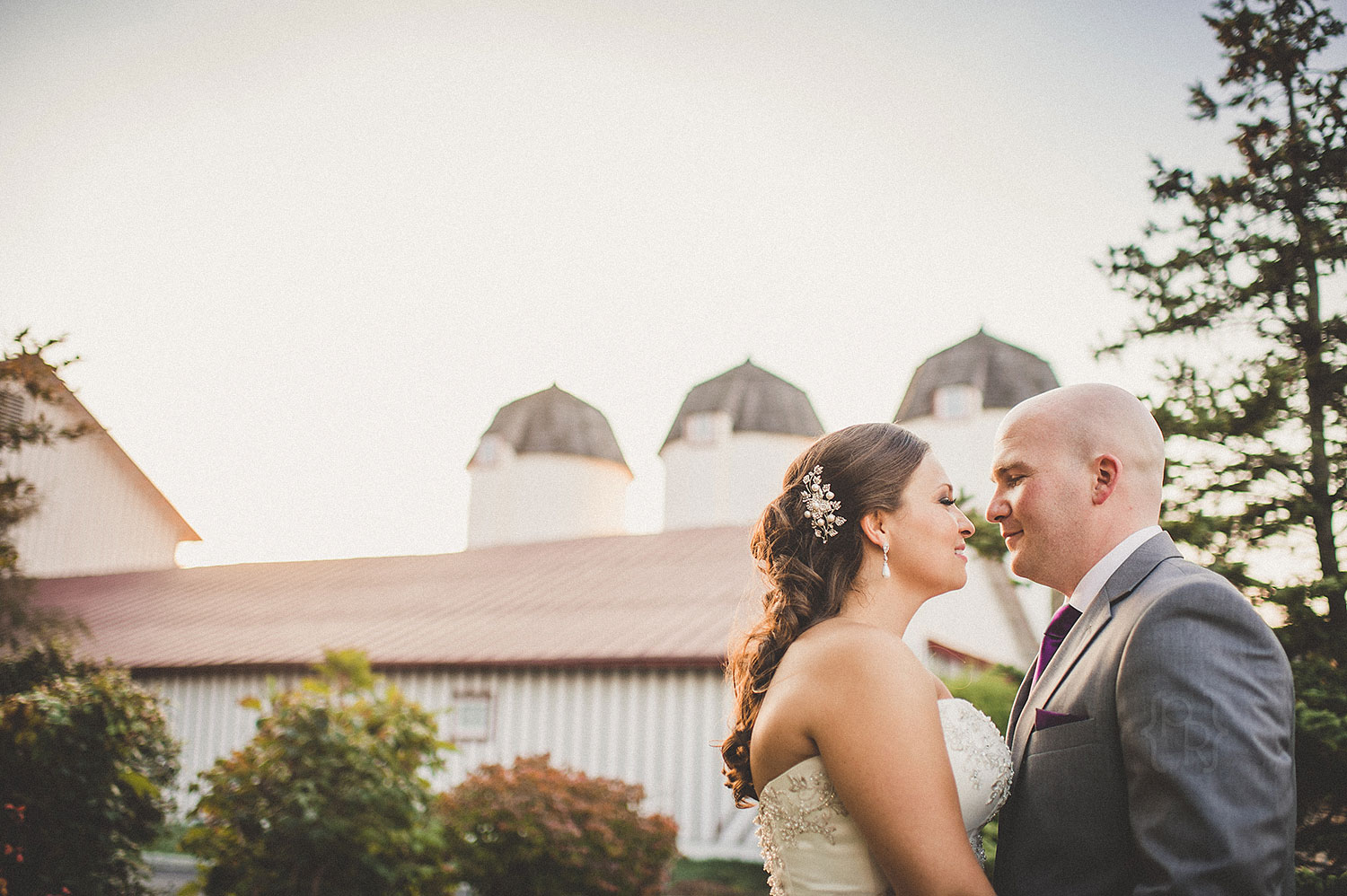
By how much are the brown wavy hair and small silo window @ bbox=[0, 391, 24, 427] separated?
10759 millimetres

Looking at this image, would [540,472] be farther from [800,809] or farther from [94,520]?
[800,809]

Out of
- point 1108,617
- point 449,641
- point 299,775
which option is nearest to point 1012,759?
point 1108,617

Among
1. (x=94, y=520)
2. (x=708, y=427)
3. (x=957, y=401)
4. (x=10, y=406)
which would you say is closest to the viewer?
(x=10, y=406)

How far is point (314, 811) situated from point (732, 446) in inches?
1549

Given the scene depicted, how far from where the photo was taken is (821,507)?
3340 mm

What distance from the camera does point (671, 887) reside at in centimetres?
1265

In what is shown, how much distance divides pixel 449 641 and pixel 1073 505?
56.2ft

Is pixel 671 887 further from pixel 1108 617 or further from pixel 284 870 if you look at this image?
pixel 1108 617

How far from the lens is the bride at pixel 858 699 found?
2.62 metres

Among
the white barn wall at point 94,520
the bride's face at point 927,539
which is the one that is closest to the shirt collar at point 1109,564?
the bride's face at point 927,539

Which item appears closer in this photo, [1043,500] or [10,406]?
[1043,500]

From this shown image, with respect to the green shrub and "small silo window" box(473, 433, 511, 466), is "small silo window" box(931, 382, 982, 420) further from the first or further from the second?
the green shrub

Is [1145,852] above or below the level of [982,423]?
below

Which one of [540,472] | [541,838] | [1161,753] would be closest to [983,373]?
[540,472]
